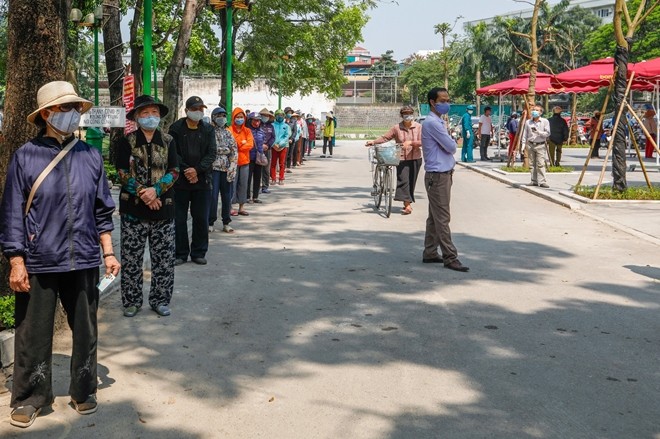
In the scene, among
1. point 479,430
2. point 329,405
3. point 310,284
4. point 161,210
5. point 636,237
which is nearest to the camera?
point 479,430

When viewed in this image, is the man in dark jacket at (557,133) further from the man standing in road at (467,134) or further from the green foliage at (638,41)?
the green foliage at (638,41)

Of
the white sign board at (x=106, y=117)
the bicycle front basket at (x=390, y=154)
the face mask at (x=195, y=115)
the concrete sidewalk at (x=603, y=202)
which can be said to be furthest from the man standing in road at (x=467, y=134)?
the face mask at (x=195, y=115)

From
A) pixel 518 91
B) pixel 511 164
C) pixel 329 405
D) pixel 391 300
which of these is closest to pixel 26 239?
pixel 329 405

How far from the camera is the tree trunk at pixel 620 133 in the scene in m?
16.4

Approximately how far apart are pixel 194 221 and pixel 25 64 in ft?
11.3

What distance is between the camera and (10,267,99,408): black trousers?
4883 mm

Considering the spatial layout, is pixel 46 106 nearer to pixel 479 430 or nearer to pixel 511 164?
pixel 479 430

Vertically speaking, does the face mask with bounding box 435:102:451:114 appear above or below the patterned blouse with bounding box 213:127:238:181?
above

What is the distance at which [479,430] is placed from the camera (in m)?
4.68

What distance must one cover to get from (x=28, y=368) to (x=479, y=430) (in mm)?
2539

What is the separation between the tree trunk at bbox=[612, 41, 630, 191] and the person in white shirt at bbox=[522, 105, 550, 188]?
2.69 m

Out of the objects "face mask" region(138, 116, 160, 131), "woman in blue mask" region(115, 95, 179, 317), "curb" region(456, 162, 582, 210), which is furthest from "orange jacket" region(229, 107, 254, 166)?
"face mask" region(138, 116, 160, 131)

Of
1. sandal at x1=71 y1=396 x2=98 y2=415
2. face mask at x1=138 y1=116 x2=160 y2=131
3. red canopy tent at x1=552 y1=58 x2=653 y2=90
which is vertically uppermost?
red canopy tent at x1=552 y1=58 x2=653 y2=90

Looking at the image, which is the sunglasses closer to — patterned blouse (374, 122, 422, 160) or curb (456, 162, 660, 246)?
curb (456, 162, 660, 246)
